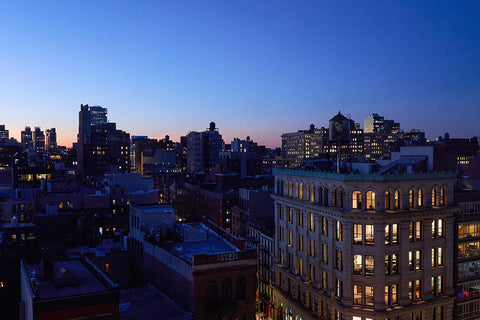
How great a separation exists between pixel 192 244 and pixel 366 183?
2256 cm

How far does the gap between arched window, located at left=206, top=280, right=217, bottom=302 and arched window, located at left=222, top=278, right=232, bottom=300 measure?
996 mm

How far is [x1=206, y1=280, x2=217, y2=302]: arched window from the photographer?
4244 cm

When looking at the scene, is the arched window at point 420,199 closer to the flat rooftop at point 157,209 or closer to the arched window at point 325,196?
the arched window at point 325,196

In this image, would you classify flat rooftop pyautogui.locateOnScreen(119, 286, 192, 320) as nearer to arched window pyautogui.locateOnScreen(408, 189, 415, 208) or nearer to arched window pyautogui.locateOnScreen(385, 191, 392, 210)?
arched window pyautogui.locateOnScreen(385, 191, 392, 210)

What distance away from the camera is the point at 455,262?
55.5 metres

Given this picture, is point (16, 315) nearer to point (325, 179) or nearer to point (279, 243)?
point (279, 243)

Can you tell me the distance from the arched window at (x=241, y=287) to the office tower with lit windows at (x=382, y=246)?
1384cm

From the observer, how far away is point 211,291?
42.7m

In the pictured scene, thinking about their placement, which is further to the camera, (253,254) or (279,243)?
(279,243)

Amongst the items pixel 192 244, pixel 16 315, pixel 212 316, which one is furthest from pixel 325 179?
pixel 16 315

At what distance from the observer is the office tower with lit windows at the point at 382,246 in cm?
4903

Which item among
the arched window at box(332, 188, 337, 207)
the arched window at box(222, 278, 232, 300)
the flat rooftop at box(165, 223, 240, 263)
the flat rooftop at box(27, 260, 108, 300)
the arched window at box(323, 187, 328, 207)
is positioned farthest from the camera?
the arched window at box(323, 187, 328, 207)

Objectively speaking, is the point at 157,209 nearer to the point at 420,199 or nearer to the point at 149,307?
the point at 149,307

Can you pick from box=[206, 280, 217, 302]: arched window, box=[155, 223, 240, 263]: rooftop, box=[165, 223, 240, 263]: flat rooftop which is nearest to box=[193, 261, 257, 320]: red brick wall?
box=[206, 280, 217, 302]: arched window
